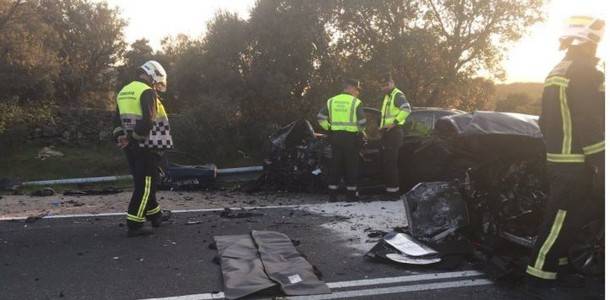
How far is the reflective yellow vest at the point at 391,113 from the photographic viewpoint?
730 cm

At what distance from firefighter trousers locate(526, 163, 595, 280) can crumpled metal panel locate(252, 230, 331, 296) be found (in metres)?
1.50

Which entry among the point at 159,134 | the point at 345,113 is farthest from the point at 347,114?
the point at 159,134

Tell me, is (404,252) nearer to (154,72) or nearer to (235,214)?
(235,214)

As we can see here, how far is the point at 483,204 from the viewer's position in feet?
13.8

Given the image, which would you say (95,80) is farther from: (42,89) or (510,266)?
(510,266)

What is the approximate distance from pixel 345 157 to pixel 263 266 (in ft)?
12.3

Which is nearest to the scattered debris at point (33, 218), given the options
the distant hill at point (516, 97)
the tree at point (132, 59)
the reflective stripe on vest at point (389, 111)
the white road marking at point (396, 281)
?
the white road marking at point (396, 281)

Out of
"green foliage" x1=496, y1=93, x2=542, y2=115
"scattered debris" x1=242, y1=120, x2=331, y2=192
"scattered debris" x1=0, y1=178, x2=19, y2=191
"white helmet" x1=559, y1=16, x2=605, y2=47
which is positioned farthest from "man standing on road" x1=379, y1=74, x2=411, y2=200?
"green foliage" x1=496, y1=93, x2=542, y2=115

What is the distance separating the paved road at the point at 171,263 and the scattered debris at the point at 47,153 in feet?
37.0

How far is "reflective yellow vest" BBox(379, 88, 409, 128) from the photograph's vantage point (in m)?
7.30

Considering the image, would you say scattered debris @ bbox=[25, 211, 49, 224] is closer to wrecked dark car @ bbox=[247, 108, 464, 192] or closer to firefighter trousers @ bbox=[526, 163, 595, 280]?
wrecked dark car @ bbox=[247, 108, 464, 192]

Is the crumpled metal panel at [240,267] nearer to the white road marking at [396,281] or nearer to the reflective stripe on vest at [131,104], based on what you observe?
the white road marking at [396,281]

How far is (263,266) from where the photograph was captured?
12.8 feet

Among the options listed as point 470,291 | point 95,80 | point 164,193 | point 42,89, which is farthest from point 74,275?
point 95,80
